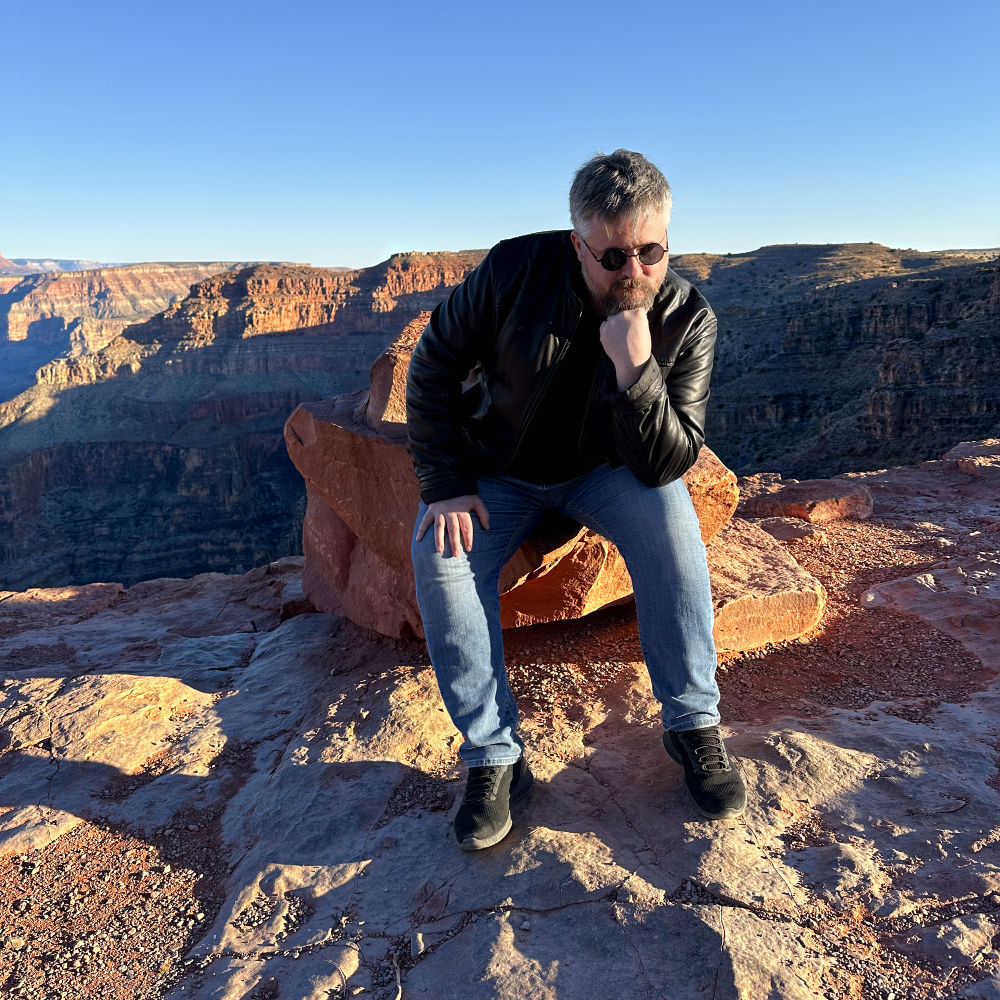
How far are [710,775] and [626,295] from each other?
132 cm

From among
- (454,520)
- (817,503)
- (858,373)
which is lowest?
(858,373)

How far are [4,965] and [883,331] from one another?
35.9m

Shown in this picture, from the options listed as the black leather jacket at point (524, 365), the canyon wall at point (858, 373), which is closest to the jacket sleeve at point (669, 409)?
the black leather jacket at point (524, 365)

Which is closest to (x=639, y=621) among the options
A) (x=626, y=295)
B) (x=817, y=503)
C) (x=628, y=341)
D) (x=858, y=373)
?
(x=628, y=341)

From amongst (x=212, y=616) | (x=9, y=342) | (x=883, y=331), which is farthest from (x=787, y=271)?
(x=9, y=342)

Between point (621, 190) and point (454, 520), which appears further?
point (454, 520)

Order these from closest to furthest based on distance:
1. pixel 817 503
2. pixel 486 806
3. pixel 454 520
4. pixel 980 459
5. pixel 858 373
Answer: pixel 486 806, pixel 454 520, pixel 817 503, pixel 980 459, pixel 858 373

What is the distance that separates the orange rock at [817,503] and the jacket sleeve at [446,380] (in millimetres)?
3918

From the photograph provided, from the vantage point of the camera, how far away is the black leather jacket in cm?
214

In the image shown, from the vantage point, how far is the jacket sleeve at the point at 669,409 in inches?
77.6

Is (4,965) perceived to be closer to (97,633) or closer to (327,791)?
(327,791)

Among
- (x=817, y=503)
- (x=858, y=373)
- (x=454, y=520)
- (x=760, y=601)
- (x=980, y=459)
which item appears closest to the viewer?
(x=454, y=520)

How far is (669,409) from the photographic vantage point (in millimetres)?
2020

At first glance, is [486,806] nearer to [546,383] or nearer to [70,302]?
[546,383]
